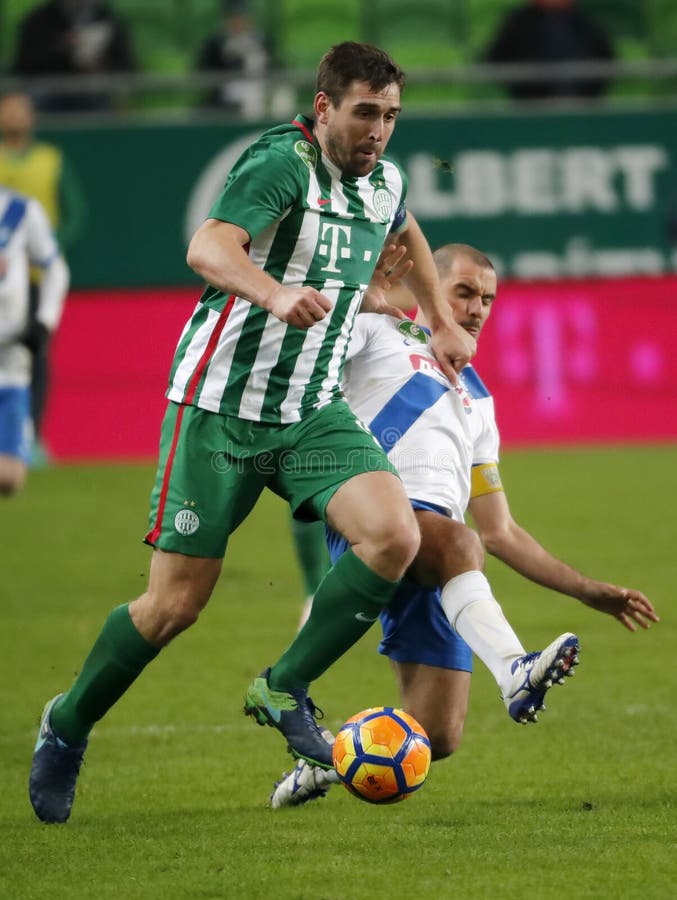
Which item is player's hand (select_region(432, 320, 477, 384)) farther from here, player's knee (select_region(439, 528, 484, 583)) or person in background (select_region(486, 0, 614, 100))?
person in background (select_region(486, 0, 614, 100))

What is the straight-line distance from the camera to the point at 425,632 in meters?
4.97

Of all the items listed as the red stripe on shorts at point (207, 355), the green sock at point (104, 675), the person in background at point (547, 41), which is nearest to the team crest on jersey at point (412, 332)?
the red stripe on shorts at point (207, 355)

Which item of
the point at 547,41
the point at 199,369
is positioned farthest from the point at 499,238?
the point at 199,369

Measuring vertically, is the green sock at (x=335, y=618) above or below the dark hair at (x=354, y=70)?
below

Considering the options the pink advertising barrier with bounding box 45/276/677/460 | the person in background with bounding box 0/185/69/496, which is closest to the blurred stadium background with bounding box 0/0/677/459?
the pink advertising barrier with bounding box 45/276/677/460

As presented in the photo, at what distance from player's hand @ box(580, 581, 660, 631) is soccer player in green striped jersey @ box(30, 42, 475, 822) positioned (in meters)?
0.66

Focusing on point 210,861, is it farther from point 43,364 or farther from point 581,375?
point 581,375

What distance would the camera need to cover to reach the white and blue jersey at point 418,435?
4.95 m

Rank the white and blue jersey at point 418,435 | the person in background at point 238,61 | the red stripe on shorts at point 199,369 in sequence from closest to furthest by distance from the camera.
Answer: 1. the red stripe on shorts at point 199,369
2. the white and blue jersey at point 418,435
3. the person in background at point 238,61

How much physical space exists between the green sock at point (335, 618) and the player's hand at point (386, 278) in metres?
1.08

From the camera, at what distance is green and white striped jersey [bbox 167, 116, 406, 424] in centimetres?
461

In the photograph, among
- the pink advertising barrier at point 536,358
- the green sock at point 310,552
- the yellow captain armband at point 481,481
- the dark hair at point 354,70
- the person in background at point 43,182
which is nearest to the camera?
the dark hair at point 354,70

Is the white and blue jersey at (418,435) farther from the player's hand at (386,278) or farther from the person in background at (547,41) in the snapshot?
the person in background at (547,41)

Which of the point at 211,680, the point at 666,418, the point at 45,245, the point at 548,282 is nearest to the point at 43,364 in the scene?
the point at 45,245
